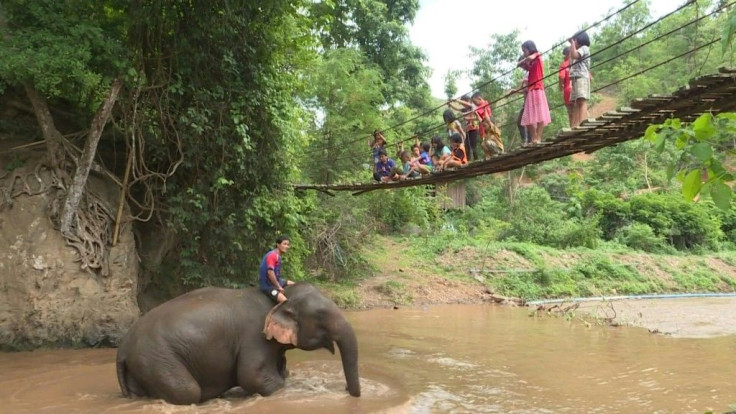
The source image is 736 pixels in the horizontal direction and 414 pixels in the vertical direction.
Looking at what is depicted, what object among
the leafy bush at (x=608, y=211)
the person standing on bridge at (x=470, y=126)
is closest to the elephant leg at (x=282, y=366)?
the person standing on bridge at (x=470, y=126)

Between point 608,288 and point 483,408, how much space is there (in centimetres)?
1189

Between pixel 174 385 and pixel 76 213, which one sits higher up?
pixel 76 213

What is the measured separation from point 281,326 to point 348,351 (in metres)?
0.63

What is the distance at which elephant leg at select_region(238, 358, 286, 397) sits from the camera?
530cm

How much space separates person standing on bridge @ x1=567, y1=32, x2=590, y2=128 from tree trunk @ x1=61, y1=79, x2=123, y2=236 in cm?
545

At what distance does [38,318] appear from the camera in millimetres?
7293

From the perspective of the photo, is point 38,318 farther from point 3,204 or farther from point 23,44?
point 23,44

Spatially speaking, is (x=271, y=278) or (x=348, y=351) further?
(x=271, y=278)

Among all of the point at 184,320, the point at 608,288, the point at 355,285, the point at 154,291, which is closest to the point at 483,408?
the point at 184,320

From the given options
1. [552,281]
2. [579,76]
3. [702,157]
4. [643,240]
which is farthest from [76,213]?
[643,240]

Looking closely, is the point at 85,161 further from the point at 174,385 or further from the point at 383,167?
the point at 383,167

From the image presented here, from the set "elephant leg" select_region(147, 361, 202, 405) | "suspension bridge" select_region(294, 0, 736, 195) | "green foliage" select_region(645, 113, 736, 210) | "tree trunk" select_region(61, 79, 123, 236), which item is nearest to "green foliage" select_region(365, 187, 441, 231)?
"suspension bridge" select_region(294, 0, 736, 195)

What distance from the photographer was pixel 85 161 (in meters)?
7.61

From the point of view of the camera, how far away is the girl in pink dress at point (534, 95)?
7285mm
